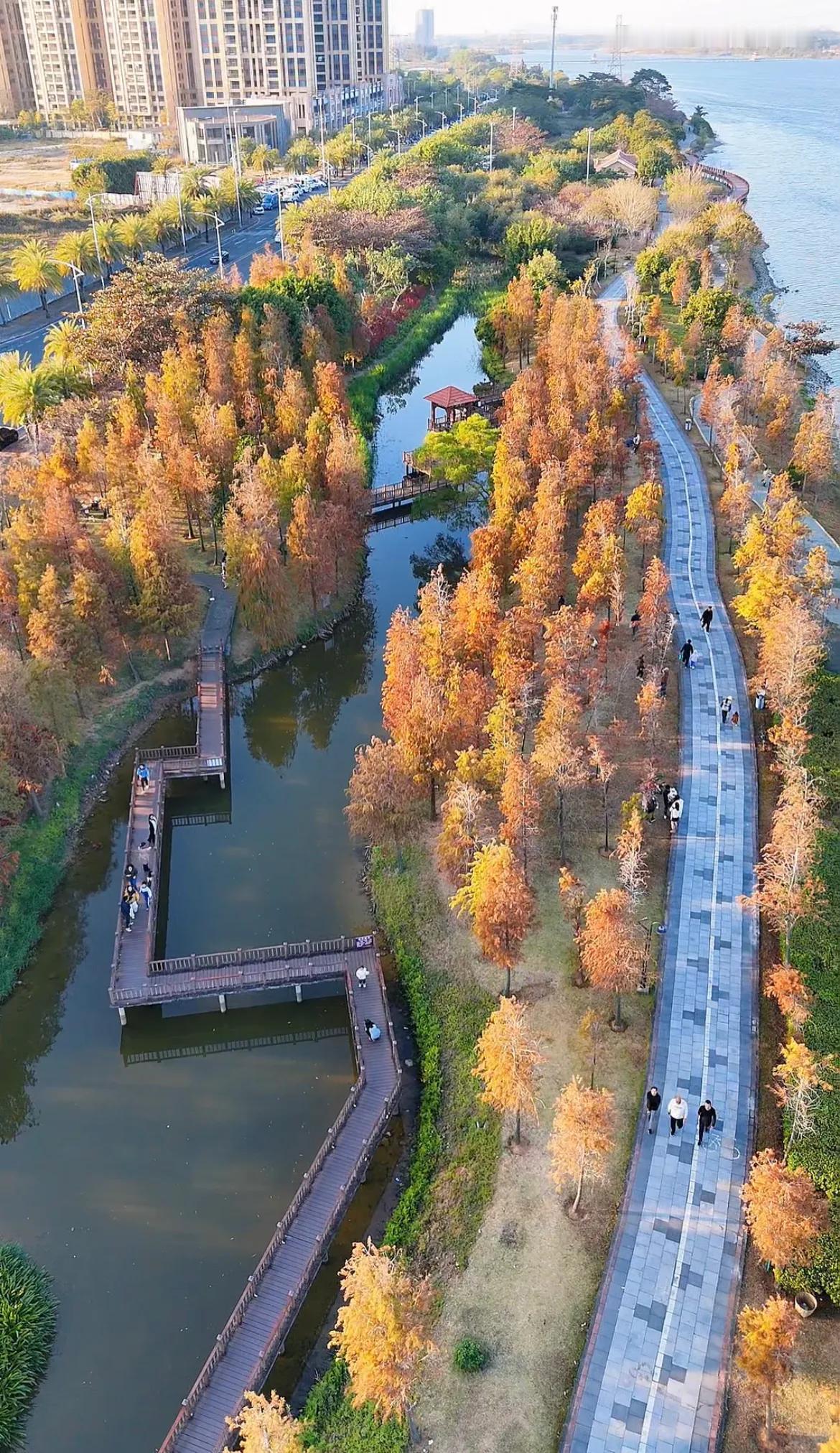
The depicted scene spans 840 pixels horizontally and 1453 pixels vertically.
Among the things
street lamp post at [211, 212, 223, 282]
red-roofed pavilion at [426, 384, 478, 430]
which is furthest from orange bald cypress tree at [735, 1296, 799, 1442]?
street lamp post at [211, 212, 223, 282]

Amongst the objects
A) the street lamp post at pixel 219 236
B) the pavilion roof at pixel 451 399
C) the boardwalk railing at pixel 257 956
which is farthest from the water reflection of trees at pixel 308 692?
the street lamp post at pixel 219 236

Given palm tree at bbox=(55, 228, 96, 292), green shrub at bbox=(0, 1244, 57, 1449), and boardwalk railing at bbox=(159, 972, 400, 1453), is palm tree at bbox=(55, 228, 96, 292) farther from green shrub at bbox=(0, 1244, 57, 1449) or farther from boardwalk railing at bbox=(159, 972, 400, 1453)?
green shrub at bbox=(0, 1244, 57, 1449)

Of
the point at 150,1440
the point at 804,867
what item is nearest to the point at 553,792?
the point at 804,867

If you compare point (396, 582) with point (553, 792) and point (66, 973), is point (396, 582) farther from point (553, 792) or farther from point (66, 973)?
point (66, 973)

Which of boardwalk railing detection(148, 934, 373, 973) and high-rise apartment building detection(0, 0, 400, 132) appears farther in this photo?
high-rise apartment building detection(0, 0, 400, 132)

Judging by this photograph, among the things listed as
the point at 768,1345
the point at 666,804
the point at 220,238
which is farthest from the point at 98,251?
the point at 768,1345

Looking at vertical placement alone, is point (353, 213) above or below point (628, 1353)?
above
